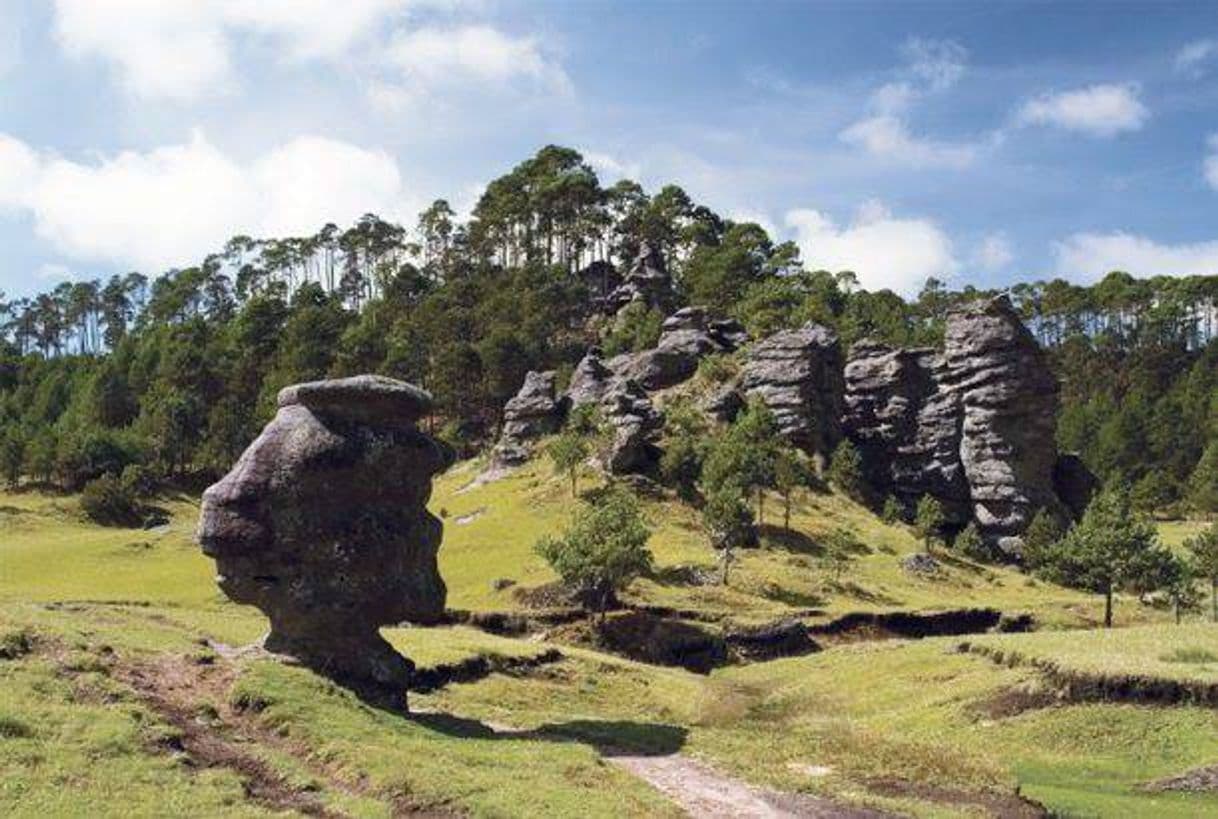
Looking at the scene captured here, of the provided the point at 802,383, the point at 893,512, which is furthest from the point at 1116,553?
the point at 802,383

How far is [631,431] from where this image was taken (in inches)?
4424

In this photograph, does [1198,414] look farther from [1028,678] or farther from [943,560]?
[1028,678]

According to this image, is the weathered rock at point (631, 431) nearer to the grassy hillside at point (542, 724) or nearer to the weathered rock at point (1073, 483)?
the grassy hillside at point (542, 724)

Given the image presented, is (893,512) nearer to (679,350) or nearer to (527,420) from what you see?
(679,350)

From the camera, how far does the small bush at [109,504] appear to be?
119 metres

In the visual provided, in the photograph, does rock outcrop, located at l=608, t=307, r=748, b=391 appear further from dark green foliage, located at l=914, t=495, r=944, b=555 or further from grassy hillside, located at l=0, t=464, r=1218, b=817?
grassy hillside, located at l=0, t=464, r=1218, b=817

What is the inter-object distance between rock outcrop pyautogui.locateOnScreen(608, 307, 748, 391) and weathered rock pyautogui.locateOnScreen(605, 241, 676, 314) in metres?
28.1

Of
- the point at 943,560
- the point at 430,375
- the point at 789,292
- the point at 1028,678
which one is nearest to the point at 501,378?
the point at 430,375

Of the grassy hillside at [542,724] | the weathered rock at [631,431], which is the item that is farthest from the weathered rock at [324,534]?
the weathered rock at [631,431]

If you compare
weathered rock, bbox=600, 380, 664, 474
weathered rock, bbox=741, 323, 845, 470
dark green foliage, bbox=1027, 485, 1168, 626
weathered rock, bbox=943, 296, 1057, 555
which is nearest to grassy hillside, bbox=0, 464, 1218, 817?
dark green foliage, bbox=1027, 485, 1168, 626

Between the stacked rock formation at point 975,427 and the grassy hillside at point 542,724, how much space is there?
153 feet

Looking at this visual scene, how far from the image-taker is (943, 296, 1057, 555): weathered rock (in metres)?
123

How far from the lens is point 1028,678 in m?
47.5

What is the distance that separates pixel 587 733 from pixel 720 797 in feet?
33.4
